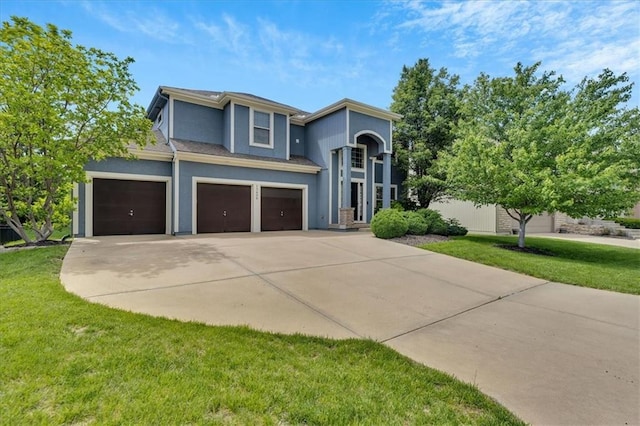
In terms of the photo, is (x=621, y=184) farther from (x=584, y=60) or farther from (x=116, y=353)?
(x=116, y=353)

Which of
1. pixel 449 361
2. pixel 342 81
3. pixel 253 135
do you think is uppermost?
pixel 342 81

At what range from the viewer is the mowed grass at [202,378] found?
1.91m

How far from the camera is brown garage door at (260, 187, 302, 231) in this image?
13.8 m

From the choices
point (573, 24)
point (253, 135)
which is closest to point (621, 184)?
point (573, 24)

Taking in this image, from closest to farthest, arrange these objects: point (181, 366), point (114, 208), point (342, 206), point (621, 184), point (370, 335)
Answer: point (181, 366) < point (370, 335) < point (621, 184) < point (114, 208) < point (342, 206)

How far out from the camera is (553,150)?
9.12m

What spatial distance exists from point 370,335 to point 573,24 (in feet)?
28.3

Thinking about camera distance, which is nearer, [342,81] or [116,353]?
[116,353]

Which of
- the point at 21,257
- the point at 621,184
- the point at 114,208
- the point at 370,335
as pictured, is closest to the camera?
the point at 370,335

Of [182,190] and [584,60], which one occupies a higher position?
[584,60]

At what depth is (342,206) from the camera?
48.8 ft

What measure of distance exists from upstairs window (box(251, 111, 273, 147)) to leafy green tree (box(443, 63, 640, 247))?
8.08 metres

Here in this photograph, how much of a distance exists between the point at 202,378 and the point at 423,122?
17.8 metres

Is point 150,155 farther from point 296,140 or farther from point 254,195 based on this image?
point 296,140
